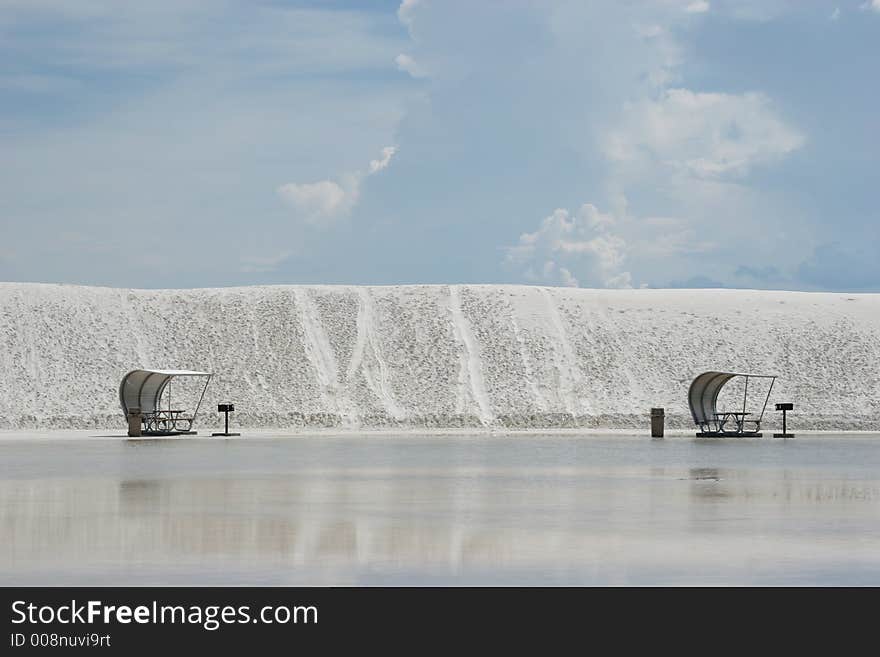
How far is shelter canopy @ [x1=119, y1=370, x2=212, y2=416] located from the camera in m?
58.2

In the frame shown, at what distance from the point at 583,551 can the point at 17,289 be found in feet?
252

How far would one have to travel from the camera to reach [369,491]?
24.4m

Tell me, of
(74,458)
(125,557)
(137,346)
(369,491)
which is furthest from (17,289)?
(125,557)

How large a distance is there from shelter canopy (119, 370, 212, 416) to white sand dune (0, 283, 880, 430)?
30.8 feet

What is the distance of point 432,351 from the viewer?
80875 millimetres

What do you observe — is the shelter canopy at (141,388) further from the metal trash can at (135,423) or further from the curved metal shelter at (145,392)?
the metal trash can at (135,423)

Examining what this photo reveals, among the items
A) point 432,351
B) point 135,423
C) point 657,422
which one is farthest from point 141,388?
point 432,351

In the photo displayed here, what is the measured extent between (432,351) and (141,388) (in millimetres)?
25993

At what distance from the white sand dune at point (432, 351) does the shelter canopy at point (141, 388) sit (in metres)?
9.40

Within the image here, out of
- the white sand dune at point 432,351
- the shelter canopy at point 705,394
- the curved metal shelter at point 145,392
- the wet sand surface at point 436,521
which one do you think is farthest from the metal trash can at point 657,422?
the curved metal shelter at point 145,392

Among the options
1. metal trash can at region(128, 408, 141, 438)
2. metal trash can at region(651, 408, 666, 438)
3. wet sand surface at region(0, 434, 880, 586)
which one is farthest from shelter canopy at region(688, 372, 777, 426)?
metal trash can at region(128, 408, 141, 438)

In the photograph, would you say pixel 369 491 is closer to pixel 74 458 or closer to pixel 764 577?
pixel 764 577
